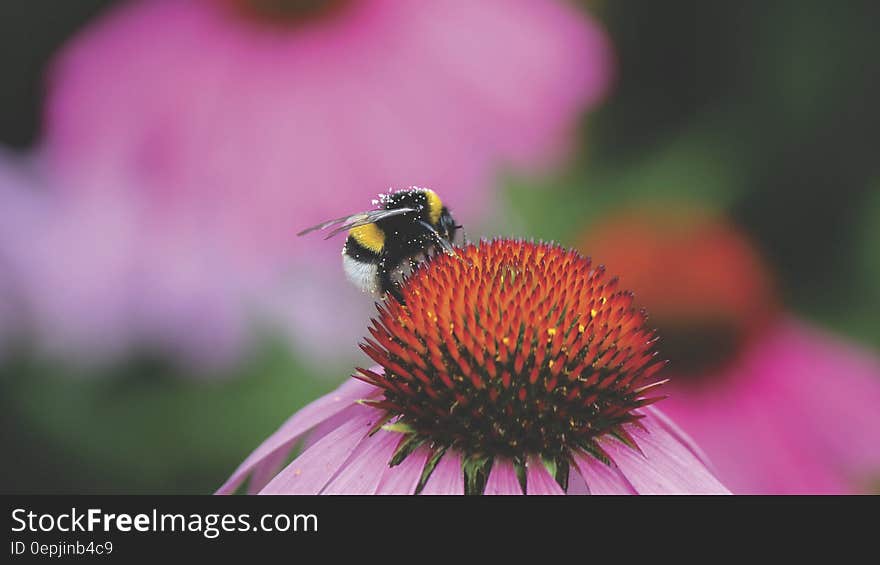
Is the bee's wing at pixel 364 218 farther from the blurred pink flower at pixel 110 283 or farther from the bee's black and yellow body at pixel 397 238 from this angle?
the blurred pink flower at pixel 110 283

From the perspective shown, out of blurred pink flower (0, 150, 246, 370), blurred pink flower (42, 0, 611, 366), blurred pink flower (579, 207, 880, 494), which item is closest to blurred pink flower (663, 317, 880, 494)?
blurred pink flower (579, 207, 880, 494)

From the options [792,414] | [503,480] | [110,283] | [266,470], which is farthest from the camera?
[792,414]

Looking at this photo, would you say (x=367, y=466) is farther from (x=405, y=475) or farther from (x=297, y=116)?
(x=297, y=116)

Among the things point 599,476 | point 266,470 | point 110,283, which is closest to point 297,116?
point 110,283

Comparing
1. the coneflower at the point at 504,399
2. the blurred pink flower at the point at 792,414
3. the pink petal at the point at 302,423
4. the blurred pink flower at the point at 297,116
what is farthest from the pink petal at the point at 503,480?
the blurred pink flower at the point at 792,414

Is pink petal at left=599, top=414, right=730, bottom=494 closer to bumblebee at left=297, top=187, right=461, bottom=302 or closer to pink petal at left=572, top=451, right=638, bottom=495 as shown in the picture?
pink petal at left=572, top=451, right=638, bottom=495

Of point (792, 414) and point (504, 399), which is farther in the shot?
point (792, 414)

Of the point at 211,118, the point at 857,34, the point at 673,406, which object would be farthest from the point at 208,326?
the point at 857,34
